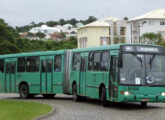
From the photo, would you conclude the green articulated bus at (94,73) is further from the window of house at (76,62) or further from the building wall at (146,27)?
the building wall at (146,27)

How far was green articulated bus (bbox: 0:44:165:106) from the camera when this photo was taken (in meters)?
22.8

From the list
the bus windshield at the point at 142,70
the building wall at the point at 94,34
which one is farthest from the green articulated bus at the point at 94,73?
the building wall at the point at 94,34

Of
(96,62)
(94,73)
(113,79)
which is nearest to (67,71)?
(94,73)

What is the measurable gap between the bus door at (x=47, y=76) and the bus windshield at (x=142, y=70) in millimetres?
10018

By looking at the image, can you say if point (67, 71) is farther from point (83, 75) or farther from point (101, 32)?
point (101, 32)

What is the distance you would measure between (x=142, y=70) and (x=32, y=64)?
12048 millimetres

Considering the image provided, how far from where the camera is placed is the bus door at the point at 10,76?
35250 mm

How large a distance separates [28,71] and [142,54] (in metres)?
12.2

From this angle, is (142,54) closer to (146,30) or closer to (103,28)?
(146,30)

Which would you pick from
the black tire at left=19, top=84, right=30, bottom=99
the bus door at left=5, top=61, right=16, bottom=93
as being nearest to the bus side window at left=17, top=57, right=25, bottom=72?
the bus door at left=5, top=61, right=16, bottom=93

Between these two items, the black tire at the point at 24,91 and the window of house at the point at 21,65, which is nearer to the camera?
the black tire at the point at 24,91

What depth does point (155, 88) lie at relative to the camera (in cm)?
2289

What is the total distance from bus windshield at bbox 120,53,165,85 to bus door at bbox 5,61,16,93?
45.0 ft

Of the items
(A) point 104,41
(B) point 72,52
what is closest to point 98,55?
(B) point 72,52
